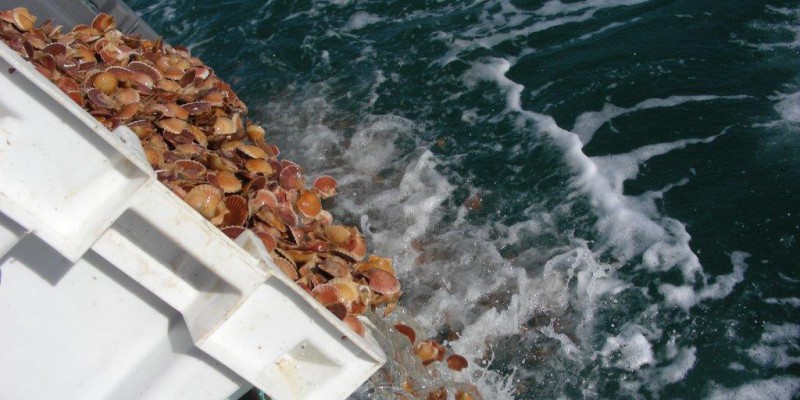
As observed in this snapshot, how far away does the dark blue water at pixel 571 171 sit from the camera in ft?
13.7

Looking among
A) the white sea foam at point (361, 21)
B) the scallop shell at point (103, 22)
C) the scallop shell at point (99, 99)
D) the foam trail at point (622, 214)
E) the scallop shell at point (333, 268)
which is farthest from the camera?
the white sea foam at point (361, 21)

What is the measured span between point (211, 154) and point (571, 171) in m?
2.54

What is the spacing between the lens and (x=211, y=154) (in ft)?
15.9

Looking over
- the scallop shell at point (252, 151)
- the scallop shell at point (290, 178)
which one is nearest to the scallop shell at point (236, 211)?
the scallop shell at point (290, 178)

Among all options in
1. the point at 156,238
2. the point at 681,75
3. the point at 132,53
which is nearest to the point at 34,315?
the point at 156,238

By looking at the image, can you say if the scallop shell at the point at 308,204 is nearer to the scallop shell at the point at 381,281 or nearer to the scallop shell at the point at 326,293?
the scallop shell at the point at 381,281

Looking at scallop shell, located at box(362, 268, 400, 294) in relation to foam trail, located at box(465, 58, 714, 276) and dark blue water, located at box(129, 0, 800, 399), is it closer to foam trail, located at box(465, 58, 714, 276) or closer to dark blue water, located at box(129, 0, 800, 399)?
dark blue water, located at box(129, 0, 800, 399)

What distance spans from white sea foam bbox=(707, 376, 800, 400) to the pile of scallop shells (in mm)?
1373

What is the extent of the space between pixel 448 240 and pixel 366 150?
1.37m

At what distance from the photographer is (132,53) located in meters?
5.60

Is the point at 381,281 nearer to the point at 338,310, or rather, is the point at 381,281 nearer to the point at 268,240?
the point at 268,240

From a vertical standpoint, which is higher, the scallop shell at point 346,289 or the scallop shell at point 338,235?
the scallop shell at point 346,289

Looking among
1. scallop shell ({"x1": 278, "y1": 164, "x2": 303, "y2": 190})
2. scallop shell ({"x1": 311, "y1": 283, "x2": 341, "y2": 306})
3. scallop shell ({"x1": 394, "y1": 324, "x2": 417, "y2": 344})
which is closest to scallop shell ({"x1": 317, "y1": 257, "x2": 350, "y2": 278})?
scallop shell ({"x1": 311, "y1": 283, "x2": 341, "y2": 306})

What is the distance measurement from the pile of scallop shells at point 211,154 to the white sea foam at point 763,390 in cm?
137
